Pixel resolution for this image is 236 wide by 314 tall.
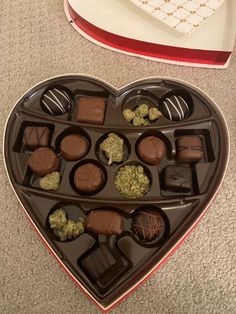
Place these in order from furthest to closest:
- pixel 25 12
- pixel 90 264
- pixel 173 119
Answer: pixel 25 12 → pixel 173 119 → pixel 90 264

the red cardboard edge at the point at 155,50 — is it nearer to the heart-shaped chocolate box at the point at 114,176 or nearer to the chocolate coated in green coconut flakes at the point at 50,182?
the heart-shaped chocolate box at the point at 114,176

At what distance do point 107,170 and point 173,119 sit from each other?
0.19 m

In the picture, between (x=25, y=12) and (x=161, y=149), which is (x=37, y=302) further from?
(x=25, y=12)

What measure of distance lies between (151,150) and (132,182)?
8cm

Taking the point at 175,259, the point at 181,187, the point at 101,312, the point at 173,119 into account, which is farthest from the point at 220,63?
the point at 101,312

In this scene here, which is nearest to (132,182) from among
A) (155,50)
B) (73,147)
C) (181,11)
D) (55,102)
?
(73,147)

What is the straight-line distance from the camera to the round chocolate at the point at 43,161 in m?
0.73

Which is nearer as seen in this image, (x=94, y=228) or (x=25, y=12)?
(x=94, y=228)

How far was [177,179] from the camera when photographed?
715 mm

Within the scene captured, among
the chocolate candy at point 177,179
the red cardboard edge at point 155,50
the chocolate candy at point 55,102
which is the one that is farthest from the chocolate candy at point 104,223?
the red cardboard edge at point 155,50

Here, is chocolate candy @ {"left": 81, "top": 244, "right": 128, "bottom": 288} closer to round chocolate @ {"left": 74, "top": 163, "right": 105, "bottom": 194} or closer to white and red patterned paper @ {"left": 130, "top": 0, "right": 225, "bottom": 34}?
round chocolate @ {"left": 74, "top": 163, "right": 105, "bottom": 194}

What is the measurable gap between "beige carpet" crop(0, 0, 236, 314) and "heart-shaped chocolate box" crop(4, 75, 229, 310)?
2.9 inches

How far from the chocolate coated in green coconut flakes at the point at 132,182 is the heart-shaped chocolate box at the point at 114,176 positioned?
0.01 m

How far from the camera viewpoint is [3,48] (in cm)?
99
